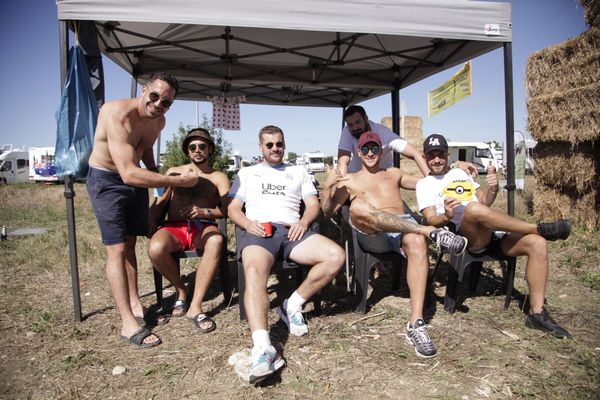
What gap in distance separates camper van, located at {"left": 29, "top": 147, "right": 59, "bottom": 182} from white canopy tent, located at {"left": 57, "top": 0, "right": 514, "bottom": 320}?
73.1 feet

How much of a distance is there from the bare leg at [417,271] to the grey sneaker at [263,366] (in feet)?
3.35

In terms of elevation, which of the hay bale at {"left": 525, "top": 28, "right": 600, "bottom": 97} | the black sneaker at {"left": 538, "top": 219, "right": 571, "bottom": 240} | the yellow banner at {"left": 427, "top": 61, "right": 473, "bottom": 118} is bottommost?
the black sneaker at {"left": 538, "top": 219, "right": 571, "bottom": 240}

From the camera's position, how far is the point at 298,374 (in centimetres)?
214

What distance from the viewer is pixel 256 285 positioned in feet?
7.77

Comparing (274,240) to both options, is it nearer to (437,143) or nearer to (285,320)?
(285,320)

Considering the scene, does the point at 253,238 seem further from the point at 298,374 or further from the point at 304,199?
the point at 298,374

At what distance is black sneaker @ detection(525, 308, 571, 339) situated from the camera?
245cm

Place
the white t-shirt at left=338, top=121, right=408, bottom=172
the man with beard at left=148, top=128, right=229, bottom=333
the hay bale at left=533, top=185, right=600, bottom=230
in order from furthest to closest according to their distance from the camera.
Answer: the hay bale at left=533, top=185, right=600, bottom=230 → the white t-shirt at left=338, top=121, right=408, bottom=172 → the man with beard at left=148, top=128, right=229, bottom=333

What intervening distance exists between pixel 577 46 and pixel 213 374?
6.61m

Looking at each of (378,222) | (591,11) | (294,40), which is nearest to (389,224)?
(378,222)

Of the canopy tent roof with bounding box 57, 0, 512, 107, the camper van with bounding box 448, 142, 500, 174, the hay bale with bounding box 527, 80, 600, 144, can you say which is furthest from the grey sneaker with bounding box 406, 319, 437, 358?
the camper van with bounding box 448, 142, 500, 174

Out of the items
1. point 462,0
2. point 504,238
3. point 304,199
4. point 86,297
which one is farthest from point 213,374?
point 462,0

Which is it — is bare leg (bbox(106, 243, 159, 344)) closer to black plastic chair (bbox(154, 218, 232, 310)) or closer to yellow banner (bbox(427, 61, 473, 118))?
black plastic chair (bbox(154, 218, 232, 310))

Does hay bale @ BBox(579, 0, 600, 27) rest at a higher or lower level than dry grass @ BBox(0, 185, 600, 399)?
higher
